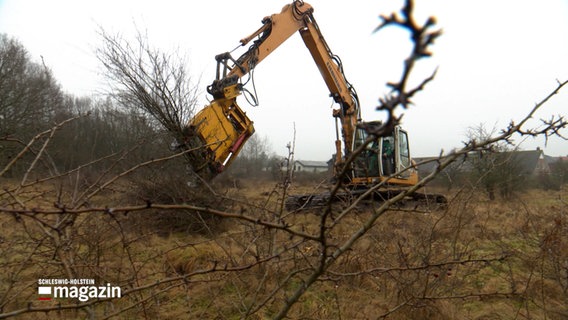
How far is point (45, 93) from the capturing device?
1628 centimetres

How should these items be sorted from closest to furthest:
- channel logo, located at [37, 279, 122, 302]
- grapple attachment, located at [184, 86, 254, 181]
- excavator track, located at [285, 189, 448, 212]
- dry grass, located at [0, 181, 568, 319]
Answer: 1. excavator track, located at [285, 189, 448, 212]
2. channel logo, located at [37, 279, 122, 302]
3. dry grass, located at [0, 181, 568, 319]
4. grapple attachment, located at [184, 86, 254, 181]

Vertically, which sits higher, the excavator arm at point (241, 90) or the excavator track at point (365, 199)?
the excavator arm at point (241, 90)

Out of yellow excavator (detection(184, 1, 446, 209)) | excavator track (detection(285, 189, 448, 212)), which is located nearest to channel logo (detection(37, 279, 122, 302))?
excavator track (detection(285, 189, 448, 212))

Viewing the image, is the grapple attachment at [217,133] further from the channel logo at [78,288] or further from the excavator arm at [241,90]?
the channel logo at [78,288]

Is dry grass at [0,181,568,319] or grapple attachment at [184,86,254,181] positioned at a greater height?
grapple attachment at [184,86,254,181]

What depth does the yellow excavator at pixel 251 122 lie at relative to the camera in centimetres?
642

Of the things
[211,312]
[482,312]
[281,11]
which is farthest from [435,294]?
[281,11]

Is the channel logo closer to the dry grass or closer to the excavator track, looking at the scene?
the dry grass

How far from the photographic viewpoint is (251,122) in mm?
7273

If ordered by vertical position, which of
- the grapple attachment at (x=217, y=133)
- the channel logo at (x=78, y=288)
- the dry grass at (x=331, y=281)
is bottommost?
the dry grass at (x=331, y=281)

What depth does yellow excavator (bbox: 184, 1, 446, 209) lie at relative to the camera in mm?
6422

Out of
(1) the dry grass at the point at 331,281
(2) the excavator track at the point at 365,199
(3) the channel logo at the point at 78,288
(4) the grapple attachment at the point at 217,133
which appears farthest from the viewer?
(4) the grapple attachment at the point at 217,133

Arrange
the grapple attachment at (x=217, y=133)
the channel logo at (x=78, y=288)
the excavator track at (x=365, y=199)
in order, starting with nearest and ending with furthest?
1. the excavator track at (x=365, y=199)
2. the channel logo at (x=78, y=288)
3. the grapple attachment at (x=217, y=133)

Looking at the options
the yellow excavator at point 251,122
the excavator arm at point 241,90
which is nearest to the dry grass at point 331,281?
the yellow excavator at point 251,122
